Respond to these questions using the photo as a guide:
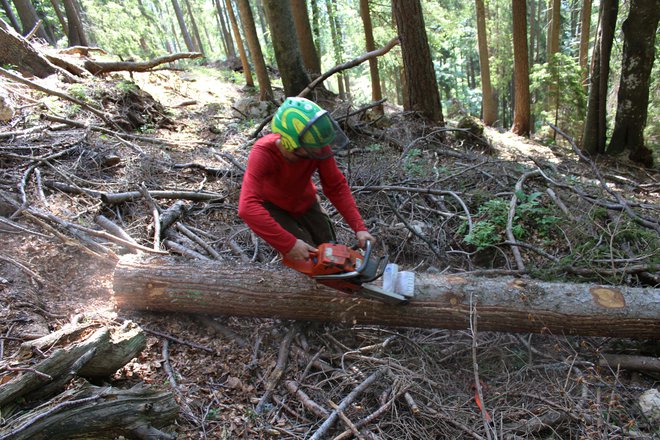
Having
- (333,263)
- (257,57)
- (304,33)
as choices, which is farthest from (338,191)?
(257,57)

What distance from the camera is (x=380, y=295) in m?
2.97

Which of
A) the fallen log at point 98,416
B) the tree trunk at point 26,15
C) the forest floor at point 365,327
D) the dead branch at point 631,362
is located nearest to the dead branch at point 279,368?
the forest floor at point 365,327

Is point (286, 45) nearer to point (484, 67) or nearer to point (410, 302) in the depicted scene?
point (410, 302)

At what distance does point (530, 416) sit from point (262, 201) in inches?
102

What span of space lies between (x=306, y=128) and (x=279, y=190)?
734mm

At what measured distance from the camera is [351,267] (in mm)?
2732

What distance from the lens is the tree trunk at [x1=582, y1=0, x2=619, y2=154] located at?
25.8 ft

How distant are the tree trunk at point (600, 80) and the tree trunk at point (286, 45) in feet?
21.4

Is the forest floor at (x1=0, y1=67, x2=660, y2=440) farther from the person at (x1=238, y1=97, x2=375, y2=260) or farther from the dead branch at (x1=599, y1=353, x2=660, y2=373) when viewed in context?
the person at (x1=238, y1=97, x2=375, y2=260)

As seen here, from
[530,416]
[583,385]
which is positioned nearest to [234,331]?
[530,416]

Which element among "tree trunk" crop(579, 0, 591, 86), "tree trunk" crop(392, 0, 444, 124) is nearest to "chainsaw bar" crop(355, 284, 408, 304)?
"tree trunk" crop(392, 0, 444, 124)

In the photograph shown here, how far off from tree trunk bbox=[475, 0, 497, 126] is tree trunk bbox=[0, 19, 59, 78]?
14.8 metres

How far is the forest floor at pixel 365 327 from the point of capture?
2.67 m

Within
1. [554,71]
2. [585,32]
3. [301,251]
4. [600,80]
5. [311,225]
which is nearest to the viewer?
[301,251]
